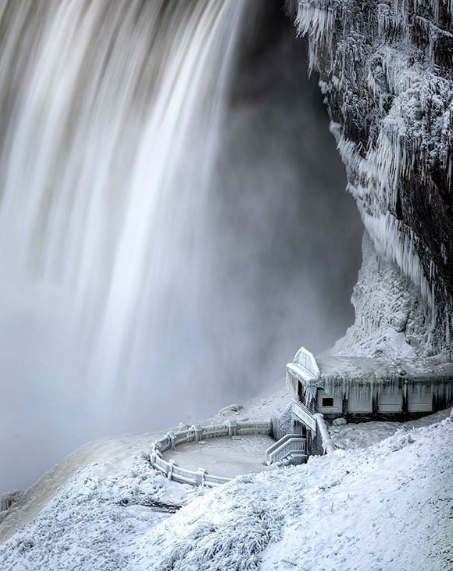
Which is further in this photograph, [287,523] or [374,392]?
[374,392]

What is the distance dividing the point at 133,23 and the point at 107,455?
69.0 ft

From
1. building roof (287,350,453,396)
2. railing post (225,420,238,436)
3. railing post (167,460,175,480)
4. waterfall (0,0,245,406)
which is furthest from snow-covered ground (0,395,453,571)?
waterfall (0,0,245,406)

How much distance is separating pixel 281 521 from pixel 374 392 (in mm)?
8515

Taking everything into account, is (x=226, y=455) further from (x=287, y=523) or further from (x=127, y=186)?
(x=127, y=186)

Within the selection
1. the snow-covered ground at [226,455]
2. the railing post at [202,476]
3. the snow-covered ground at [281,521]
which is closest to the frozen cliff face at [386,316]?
the snow-covered ground at [226,455]

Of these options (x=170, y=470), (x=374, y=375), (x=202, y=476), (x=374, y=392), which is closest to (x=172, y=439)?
(x=170, y=470)

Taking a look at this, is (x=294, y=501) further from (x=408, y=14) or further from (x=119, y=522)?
(x=408, y=14)

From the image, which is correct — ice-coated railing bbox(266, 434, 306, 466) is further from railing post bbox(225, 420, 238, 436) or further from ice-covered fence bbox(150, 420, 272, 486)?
railing post bbox(225, 420, 238, 436)

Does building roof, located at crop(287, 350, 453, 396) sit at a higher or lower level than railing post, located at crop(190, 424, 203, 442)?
higher

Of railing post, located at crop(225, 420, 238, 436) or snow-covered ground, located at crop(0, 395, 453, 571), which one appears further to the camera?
railing post, located at crop(225, 420, 238, 436)

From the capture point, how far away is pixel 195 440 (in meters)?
25.8

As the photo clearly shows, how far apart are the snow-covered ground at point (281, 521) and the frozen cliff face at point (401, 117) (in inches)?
263

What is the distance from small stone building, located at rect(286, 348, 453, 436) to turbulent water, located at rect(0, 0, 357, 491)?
49.7 feet

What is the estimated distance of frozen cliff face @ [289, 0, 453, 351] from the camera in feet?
78.3
